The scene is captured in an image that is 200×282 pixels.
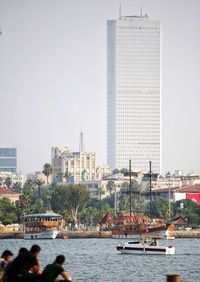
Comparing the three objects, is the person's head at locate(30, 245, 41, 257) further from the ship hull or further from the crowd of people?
the ship hull

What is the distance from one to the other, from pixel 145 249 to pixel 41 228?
77326mm

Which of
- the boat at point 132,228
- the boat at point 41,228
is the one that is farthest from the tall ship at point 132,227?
the boat at point 41,228

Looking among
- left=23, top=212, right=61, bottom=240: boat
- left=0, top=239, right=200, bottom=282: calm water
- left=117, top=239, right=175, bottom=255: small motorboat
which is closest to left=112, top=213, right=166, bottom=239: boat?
left=23, top=212, right=61, bottom=240: boat

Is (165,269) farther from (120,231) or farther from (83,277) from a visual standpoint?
(120,231)

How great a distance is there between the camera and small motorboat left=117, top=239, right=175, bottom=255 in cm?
11719

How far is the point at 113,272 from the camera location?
83375mm

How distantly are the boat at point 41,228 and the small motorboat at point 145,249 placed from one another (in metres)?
64.7

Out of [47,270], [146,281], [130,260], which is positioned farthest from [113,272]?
[47,270]

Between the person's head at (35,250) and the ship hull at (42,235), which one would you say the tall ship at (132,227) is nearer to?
the ship hull at (42,235)

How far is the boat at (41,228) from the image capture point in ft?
616

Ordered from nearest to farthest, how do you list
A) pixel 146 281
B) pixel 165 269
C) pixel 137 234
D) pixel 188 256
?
pixel 146 281 < pixel 165 269 < pixel 188 256 < pixel 137 234

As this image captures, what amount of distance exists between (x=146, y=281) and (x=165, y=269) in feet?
57.7

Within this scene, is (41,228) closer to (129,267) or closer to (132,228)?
(132,228)

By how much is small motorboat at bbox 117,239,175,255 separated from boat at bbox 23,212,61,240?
64679mm
